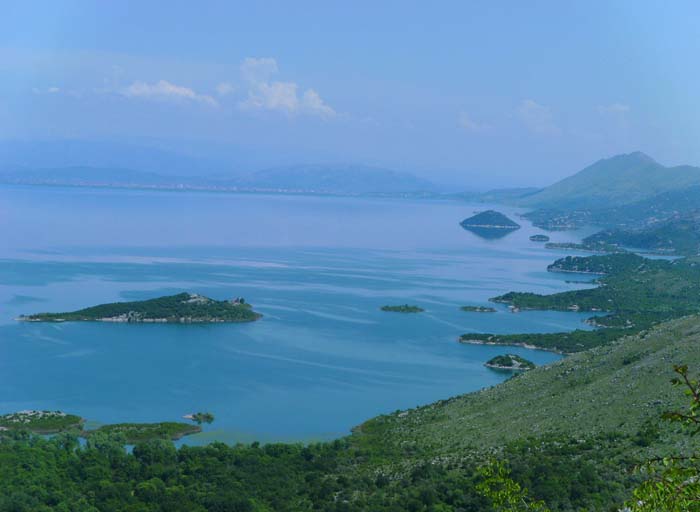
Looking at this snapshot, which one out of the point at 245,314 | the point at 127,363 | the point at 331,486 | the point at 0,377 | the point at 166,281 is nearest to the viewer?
the point at 331,486

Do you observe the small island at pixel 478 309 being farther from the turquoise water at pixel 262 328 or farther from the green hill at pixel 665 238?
the green hill at pixel 665 238

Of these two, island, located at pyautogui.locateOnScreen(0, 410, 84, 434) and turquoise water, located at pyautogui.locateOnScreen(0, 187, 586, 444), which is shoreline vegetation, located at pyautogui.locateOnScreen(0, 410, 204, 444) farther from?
turquoise water, located at pyautogui.locateOnScreen(0, 187, 586, 444)

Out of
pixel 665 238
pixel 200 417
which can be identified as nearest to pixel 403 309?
pixel 200 417

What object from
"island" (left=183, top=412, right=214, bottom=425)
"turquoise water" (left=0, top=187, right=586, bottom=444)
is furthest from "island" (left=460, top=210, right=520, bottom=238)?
"island" (left=183, top=412, right=214, bottom=425)

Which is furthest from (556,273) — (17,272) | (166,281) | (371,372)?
(17,272)

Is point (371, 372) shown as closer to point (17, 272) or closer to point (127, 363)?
Answer: point (127, 363)

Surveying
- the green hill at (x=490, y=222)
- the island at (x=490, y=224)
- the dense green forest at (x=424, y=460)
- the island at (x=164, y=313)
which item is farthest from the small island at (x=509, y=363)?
the green hill at (x=490, y=222)
